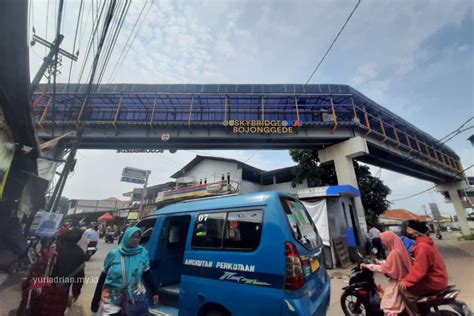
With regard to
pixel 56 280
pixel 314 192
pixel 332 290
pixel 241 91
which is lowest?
pixel 332 290

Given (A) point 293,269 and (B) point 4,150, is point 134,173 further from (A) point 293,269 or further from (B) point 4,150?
(A) point 293,269

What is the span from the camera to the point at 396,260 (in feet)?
9.69

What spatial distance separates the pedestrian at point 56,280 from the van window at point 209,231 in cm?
191

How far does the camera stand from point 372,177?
1705cm

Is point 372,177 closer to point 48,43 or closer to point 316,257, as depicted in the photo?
point 316,257

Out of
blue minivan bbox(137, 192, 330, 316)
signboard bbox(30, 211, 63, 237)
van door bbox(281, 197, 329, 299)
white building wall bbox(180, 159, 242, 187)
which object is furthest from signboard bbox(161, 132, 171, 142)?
van door bbox(281, 197, 329, 299)

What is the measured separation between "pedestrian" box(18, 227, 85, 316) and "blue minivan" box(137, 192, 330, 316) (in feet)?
4.35

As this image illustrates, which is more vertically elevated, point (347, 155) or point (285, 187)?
point (347, 155)

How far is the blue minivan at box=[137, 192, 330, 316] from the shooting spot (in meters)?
2.20

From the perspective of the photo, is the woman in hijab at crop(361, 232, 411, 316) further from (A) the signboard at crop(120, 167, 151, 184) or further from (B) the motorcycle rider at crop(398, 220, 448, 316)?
(A) the signboard at crop(120, 167, 151, 184)

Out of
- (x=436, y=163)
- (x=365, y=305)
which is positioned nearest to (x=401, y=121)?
(x=436, y=163)

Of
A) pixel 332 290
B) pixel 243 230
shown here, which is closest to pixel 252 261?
pixel 243 230

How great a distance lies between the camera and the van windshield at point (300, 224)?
256cm

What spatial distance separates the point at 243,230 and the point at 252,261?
39cm
